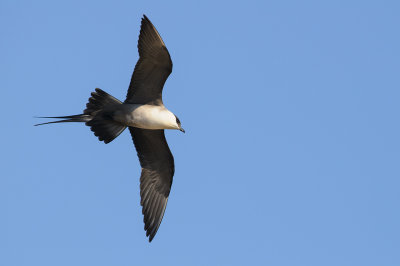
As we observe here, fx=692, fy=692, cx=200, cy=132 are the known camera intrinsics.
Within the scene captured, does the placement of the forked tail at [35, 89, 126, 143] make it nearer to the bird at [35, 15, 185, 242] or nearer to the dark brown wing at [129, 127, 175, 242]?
the bird at [35, 15, 185, 242]

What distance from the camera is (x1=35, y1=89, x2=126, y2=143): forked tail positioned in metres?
11.6

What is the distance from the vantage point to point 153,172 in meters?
12.8

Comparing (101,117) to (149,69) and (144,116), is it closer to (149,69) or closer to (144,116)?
(144,116)

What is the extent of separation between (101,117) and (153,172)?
1.66 m

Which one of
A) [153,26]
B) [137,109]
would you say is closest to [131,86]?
[137,109]

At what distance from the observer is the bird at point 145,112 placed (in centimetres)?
1122

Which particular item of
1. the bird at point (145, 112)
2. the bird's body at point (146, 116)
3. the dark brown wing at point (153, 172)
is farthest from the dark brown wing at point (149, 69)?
the dark brown wing at point (153, 172)

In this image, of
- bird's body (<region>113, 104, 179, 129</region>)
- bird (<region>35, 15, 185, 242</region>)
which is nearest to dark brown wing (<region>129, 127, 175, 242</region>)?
bird (<region>35, 15, 185, 242</region>)

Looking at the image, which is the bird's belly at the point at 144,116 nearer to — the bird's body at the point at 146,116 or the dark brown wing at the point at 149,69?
the bird's body at the point at 146,116

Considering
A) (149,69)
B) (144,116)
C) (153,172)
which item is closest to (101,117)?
(144,116)

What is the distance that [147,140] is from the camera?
12594 millimetres

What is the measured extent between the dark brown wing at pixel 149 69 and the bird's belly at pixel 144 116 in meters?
0.19

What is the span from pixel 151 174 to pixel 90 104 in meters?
1.89

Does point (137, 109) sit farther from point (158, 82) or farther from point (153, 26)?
point (153, 26)
